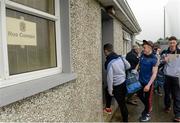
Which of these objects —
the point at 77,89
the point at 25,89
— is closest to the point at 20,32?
the point at 25,89

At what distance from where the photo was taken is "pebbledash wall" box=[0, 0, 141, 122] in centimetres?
234

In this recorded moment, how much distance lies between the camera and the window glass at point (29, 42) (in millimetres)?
2295

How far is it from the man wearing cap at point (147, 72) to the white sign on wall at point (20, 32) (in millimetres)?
3651

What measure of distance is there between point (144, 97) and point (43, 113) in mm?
3882

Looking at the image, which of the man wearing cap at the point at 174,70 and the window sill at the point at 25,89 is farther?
the man wearing cap at the point at 174,70

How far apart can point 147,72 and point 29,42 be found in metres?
3.87

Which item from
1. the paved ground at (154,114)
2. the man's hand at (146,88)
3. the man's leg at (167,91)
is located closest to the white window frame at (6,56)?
the man's hand at (146,88)

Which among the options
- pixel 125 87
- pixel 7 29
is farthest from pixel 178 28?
pixel 7 29

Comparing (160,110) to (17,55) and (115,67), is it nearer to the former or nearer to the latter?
(115,67)

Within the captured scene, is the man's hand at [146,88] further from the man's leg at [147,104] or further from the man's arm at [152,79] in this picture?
the man's leg at [147,104]

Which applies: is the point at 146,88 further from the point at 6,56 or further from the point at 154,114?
the point at 6,56

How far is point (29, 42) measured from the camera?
2604mm

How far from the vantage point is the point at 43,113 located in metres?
2.61

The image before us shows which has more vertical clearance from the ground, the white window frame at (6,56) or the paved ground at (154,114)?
the white window frame at (6,56)
